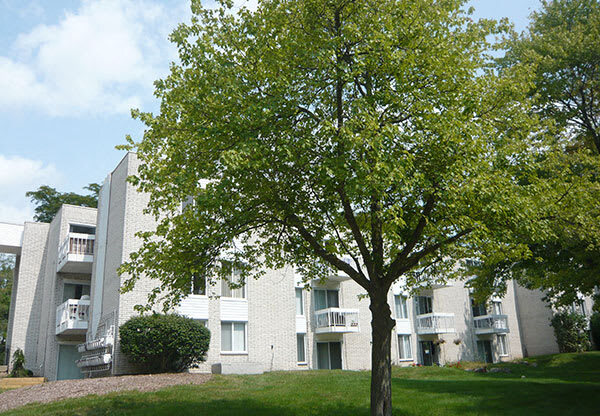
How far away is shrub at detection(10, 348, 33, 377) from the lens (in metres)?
27.3

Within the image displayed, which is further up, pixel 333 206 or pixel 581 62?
pixel 581 62

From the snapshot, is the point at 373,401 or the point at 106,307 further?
the point at 106,307

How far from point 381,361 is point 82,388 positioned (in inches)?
399

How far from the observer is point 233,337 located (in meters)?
24.9

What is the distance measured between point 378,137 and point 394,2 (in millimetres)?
3437

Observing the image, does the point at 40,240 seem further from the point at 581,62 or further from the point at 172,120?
the point at 581,62

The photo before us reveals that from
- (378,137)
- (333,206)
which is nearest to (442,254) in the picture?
(333,206)

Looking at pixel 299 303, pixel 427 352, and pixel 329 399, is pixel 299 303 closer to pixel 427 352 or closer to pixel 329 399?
pixel 427 352

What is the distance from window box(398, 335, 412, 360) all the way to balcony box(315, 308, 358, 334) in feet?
18.0

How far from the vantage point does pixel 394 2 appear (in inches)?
425

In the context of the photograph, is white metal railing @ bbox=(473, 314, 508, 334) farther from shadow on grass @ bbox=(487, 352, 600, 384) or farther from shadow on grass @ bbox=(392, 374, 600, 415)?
shadow on grass @ bbox=(392, 374, 600, 415)

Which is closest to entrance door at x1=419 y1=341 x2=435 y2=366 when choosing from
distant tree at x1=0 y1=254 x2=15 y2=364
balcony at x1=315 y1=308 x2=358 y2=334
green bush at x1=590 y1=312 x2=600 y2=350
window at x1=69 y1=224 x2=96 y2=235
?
balcony at x1=315 y1=308 x2=358 y2=334

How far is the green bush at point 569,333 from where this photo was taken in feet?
132

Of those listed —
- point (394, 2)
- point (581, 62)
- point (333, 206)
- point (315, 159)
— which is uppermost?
point (581, 62)
